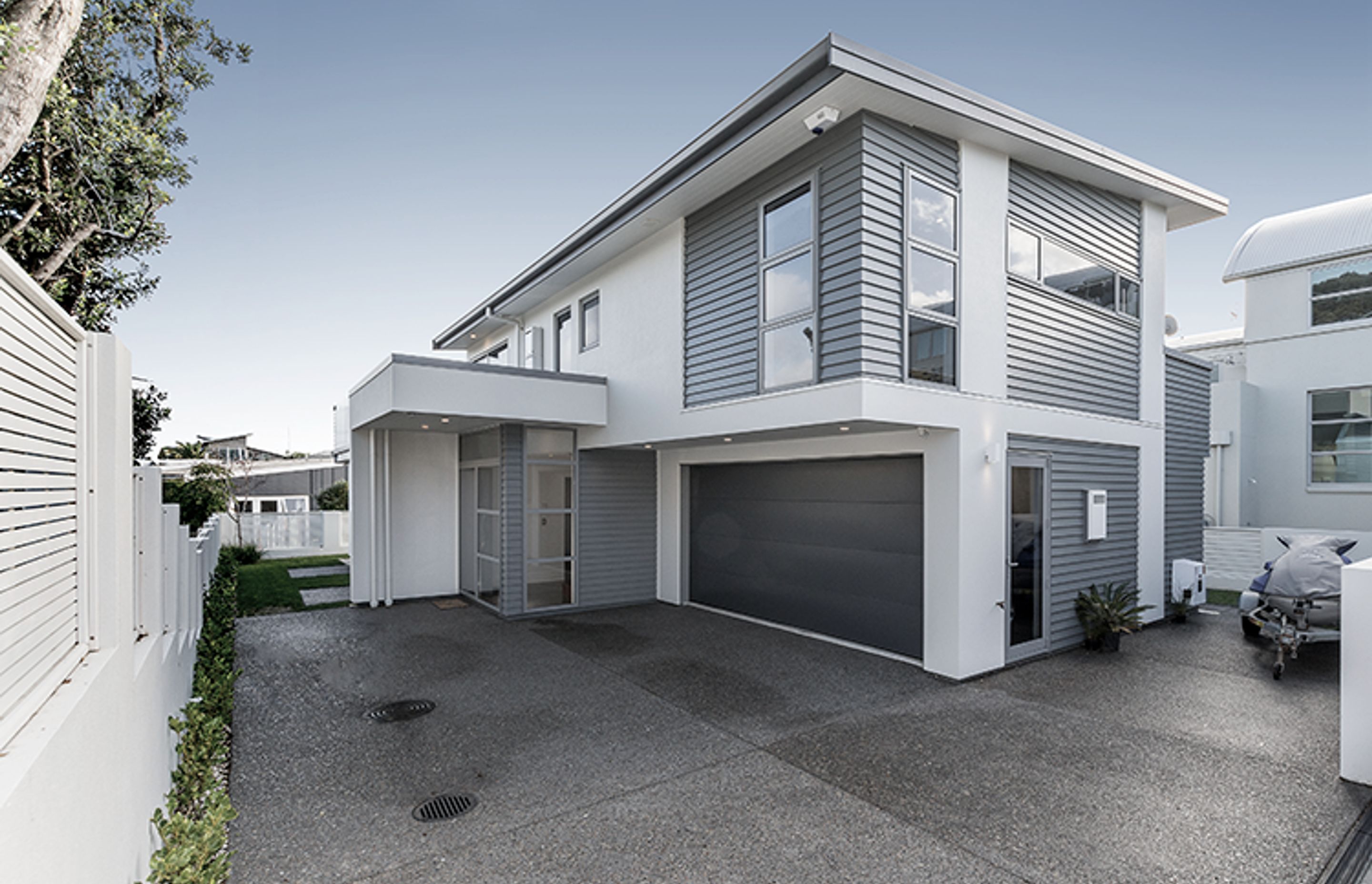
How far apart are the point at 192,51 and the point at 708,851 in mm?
10369

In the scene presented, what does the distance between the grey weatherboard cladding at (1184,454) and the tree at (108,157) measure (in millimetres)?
12829

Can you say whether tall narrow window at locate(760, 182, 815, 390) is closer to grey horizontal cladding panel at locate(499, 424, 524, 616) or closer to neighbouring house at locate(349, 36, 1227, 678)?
neighbouring house at locate(349, 36, 1227, 678)

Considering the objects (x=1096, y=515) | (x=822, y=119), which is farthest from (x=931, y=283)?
(x=1096, y=515)

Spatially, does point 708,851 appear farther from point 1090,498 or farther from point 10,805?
point 1090,498

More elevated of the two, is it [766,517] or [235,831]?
[766,517]

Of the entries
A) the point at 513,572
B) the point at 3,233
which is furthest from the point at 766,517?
the point at 3,233

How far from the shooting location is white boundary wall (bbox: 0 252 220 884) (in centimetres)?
154

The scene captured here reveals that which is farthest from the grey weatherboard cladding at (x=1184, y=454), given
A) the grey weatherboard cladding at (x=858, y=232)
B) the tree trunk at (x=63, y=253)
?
the tree trunk at (x=63, y=253)

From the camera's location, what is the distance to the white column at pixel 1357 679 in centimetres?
436

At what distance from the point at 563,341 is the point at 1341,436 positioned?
15323mm

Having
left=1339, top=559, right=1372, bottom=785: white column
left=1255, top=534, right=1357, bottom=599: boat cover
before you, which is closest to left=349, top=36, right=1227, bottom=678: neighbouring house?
left=1255, top=534, right=1357, bottom=599: boat cover

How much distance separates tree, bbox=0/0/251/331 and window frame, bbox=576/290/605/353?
530 cm

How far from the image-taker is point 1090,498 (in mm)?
7945

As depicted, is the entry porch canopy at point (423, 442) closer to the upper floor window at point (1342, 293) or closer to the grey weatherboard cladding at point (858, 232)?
the grey weatherboard cladding at point (858, 232)
